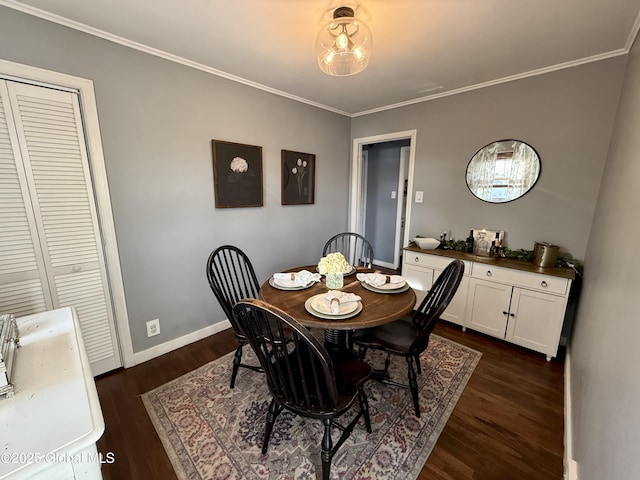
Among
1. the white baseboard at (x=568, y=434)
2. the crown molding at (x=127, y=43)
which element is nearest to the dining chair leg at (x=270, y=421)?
the white baseboard at (x=568, y=434)

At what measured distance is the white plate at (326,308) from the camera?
1369mm

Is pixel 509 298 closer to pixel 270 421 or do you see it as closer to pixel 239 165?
pixel 270 421

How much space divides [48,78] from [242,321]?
73.0 inches

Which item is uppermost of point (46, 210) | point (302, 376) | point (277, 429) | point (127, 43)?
point (127, 43)

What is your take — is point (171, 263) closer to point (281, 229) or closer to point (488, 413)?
point (281, 229)

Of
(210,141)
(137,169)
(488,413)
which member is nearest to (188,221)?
(137,169)

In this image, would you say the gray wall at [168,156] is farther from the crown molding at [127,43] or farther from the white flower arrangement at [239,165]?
the white flower arrangement at [239,165]

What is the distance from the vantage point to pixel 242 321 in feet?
3.79

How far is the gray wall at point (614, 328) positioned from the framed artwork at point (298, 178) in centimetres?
246

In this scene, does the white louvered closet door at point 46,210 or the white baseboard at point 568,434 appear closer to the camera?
the white baseboard at point 568,434

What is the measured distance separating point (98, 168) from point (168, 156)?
454mm

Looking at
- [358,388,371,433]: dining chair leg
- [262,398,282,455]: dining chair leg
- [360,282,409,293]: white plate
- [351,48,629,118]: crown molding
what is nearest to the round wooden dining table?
[360,282,409,293]: white plate

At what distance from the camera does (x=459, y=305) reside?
102 inches

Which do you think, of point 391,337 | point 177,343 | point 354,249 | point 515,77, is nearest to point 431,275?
point 354,249
